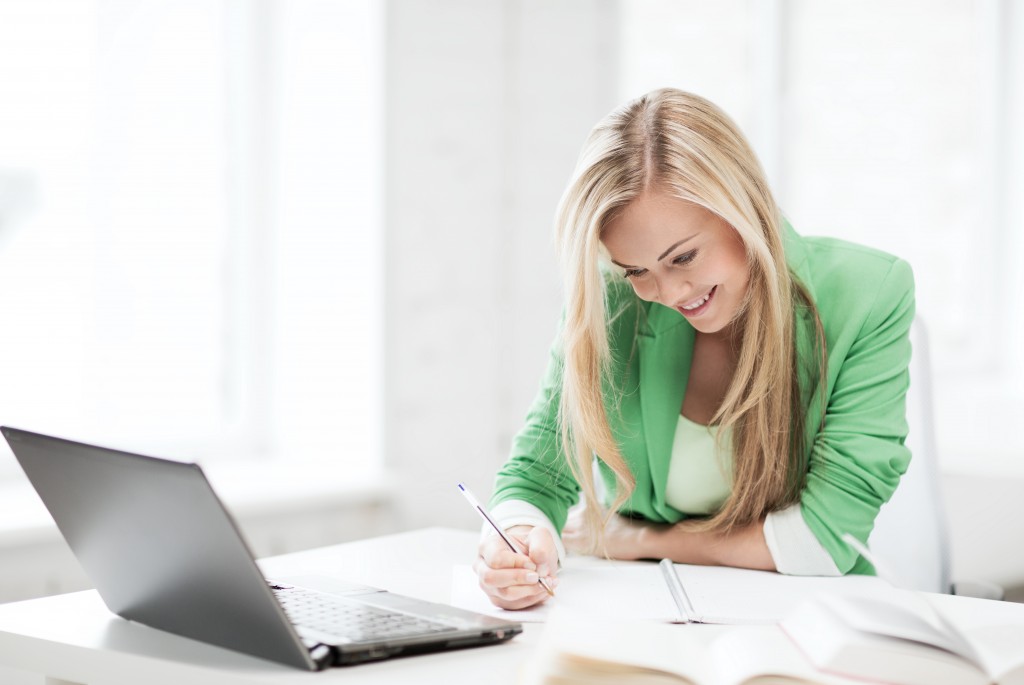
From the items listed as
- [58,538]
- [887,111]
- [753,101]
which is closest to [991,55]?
[887,111]

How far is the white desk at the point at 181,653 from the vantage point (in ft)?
2.81

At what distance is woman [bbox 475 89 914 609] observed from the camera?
1304mm

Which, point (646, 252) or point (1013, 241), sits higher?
point (646, 252)

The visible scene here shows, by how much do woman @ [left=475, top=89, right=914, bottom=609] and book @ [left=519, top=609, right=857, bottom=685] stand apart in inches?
13.4

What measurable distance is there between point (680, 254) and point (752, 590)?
39 centimetres

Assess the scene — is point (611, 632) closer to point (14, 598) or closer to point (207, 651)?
point (207, 651)

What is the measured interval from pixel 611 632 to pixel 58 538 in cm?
137

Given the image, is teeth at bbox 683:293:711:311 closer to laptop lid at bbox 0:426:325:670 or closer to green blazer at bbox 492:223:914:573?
green blazer at bbox 492:223:914:573

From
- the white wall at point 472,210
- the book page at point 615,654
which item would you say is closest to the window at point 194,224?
the white wall at point 472,210

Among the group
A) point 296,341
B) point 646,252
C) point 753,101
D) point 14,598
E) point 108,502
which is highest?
point 753,101

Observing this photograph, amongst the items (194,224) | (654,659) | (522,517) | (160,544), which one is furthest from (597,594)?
(194,224)

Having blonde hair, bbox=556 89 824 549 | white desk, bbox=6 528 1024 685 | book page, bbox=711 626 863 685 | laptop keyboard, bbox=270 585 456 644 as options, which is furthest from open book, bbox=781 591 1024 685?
blonde hair, bbox=556 89 824 549

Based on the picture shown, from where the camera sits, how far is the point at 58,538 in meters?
1.92

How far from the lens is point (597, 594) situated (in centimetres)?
114
